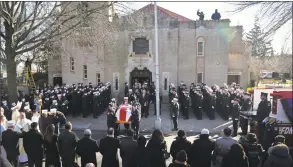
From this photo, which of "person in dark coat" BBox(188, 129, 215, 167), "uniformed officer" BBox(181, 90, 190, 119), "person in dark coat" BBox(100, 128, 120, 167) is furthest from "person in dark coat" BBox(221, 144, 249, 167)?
"uniformed officer" BBox(181, 90, 190, 119)

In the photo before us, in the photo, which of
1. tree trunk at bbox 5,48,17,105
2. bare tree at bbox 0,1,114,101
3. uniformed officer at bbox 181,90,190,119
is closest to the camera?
bare tree at bbox 0,1,114,101

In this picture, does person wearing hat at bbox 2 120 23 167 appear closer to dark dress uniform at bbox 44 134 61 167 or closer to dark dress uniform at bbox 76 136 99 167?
dark dress uniform at bbox 44 134 61 167

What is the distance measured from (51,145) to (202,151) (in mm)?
3944

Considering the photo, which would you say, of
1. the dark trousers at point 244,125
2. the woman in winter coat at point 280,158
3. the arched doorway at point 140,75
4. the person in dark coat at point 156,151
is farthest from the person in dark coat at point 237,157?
the arched doorway at point 140,75

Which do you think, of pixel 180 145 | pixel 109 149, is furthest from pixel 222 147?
pixel 109 149

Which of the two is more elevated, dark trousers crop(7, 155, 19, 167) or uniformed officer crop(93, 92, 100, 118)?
uniformed officer crop(93, 92, 100, 118)

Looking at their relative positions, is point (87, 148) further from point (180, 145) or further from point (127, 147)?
point (180, 145)

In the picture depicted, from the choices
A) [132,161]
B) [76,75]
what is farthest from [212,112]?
[76,75]

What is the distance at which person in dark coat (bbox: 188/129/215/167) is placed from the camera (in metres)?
6.86

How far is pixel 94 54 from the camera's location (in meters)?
24.8

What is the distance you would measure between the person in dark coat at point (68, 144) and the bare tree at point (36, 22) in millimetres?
8619

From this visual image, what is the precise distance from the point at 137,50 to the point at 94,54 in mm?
3747

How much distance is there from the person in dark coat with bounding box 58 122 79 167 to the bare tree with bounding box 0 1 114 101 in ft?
28.3

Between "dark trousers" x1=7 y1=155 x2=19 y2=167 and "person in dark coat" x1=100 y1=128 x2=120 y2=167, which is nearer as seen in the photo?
"person in dark coat" x1=100 y1=128 x2=120 y2=167
